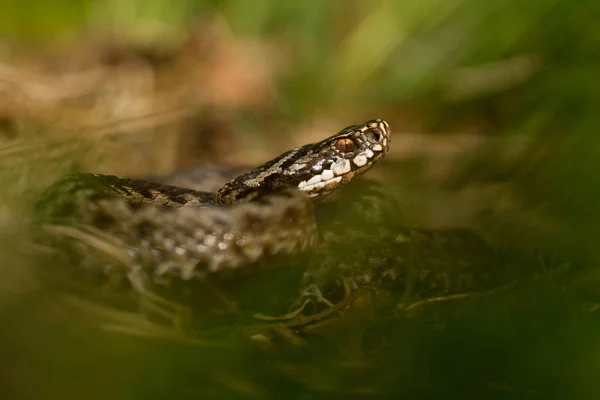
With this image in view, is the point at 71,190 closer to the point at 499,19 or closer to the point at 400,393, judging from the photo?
the point at 400,393

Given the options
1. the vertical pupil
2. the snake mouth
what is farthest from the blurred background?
the vertical pupil

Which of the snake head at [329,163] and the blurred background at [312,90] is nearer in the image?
the blurred background at [312,90]


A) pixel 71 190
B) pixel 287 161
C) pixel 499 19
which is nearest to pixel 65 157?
pixel 71 190

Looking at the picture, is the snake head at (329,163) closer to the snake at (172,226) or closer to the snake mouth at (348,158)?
the snake mouth at (348,158)

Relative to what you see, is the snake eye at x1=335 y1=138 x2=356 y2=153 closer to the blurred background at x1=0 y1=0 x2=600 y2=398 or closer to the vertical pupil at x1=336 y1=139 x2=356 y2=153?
the vertical pupil at x1=336 y1=139 x2=356 y2=153

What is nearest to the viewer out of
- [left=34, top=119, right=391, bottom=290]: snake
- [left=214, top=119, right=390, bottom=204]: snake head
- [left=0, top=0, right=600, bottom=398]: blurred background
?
[left=34, top=119, right=391, bottom=290]: snake

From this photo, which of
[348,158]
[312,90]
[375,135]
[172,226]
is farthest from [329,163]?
[312,90]

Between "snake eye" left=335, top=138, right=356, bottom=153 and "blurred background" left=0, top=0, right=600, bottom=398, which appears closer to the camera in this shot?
"blurred background" left=0, top=0, right=600, bottom=398

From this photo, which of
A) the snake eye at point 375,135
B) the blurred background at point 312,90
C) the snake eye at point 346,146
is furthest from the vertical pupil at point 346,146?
the blurred background at point 312,90
